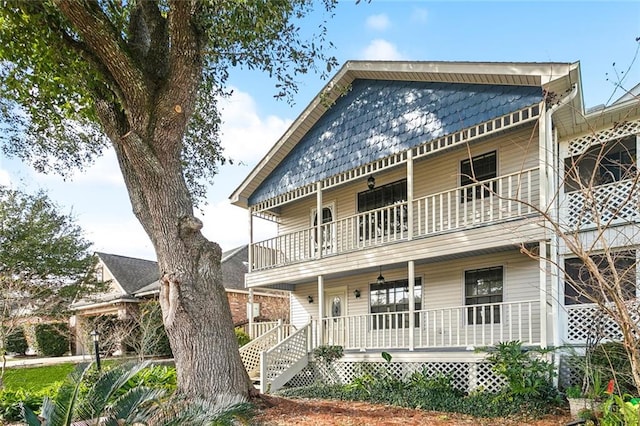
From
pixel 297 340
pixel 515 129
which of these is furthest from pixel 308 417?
pixel 515 129

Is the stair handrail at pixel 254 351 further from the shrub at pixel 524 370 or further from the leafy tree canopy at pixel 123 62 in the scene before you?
the shrub at pixel 524 370

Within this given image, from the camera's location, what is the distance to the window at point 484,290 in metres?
10.7

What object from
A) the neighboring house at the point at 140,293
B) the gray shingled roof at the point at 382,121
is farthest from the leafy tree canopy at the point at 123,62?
the neighboring house at the point at 140,293

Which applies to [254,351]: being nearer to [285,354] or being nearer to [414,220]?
[285,354]

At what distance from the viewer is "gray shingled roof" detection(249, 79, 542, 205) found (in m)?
10.0

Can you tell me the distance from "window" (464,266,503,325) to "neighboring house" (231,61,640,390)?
1.1 inches

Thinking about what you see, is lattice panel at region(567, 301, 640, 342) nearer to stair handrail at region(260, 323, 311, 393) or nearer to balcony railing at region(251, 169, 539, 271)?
balcony railing at region(251, 169, 539, 271)

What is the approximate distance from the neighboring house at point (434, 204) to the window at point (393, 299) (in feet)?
0.18

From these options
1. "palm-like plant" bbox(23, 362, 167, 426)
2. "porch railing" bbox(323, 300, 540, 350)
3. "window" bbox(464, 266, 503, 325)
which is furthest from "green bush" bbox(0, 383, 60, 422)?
"window" bbox(464, 266, 503, 325)

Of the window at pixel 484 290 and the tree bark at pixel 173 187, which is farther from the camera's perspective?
the window at pixel 484 290

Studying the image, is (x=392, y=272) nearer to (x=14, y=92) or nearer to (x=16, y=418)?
(x=16, y=418)

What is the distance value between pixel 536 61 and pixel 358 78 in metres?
5.37

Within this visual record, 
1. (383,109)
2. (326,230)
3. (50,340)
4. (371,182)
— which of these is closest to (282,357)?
(326,230)

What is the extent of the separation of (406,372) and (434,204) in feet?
12.7
